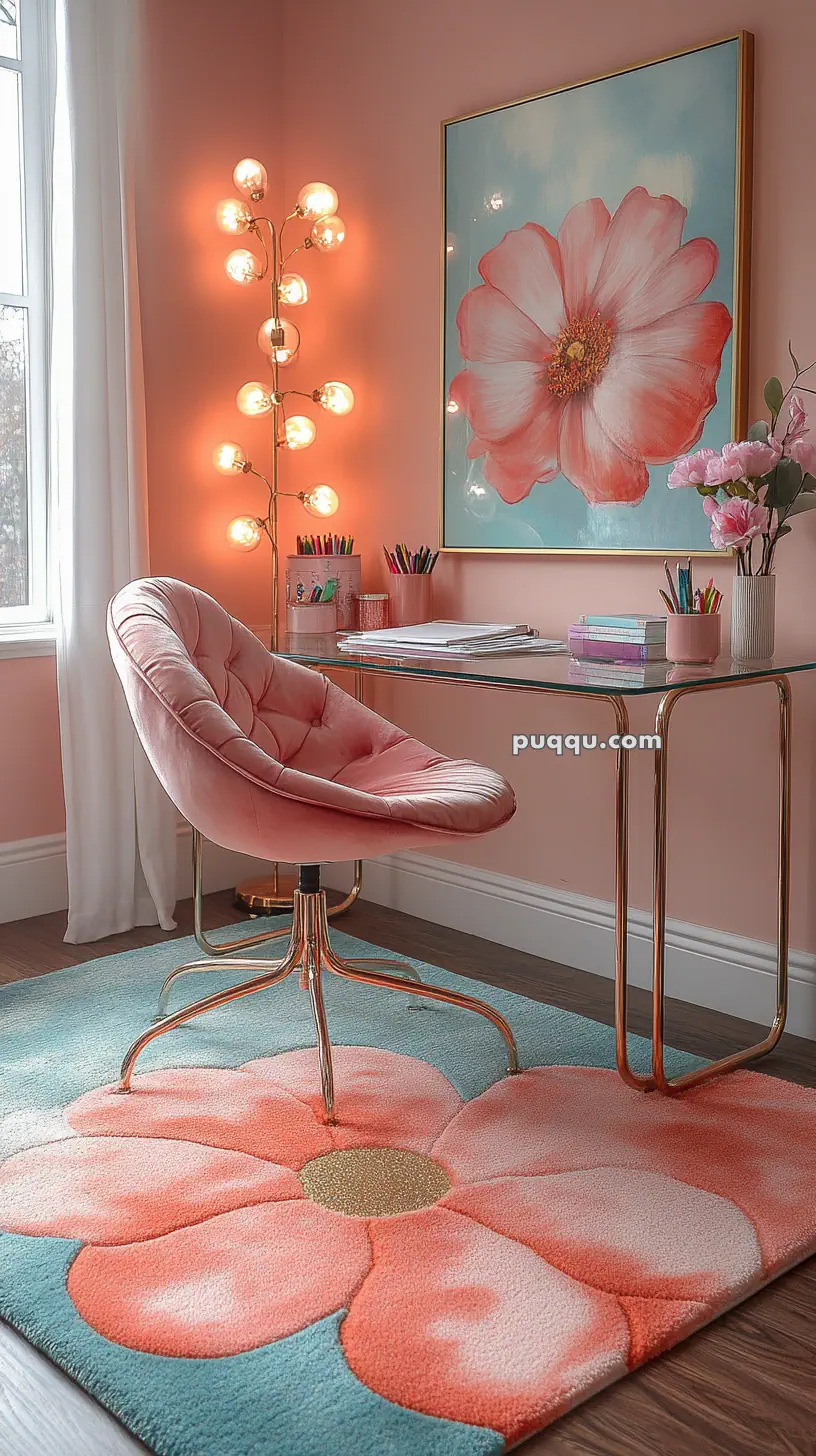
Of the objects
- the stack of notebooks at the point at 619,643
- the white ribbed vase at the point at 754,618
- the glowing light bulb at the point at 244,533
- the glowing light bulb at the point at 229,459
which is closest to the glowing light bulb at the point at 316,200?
the glowing light bulb at the point at 229,459

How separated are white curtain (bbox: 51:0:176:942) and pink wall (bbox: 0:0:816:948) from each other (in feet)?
0.53

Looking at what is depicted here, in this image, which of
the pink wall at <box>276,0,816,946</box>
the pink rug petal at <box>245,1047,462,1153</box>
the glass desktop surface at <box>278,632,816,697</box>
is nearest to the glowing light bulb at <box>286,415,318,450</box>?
the pink wall at <box>276,0,816,946</box>

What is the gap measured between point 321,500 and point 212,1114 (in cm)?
166

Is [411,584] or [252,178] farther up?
[252,178]

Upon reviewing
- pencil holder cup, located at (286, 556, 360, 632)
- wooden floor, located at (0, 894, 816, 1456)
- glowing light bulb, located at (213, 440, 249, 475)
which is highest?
glowing light bulb, located at (213, 440, 249, 475)

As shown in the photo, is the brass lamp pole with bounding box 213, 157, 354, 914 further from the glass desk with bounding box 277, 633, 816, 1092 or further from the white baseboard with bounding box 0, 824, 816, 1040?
the glass desk with bounding box 277, 633, 816, 1092

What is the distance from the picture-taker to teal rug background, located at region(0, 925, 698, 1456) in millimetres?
1379

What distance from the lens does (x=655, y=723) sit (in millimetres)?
2188

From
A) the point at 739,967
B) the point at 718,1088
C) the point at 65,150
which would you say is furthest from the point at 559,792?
the point at 65,150

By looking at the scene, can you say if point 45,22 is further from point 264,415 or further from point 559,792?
point 559,792

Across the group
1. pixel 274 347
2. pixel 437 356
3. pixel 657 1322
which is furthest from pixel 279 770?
pixel 274 347

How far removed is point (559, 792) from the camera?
2.96 metres

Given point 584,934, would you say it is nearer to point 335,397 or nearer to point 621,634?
point 621,634

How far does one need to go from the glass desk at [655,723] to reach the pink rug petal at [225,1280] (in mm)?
651
